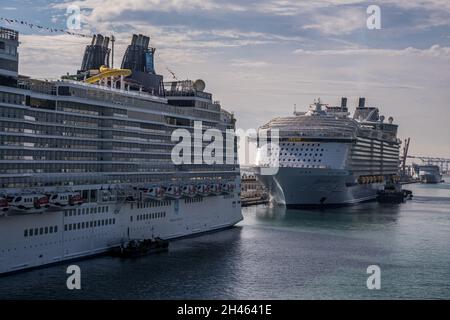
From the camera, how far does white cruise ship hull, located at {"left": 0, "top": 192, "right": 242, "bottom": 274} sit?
41219 millimetres

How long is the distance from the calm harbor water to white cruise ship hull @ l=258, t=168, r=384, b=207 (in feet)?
71.0

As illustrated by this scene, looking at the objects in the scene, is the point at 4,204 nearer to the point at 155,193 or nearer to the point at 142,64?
the point at 155,193

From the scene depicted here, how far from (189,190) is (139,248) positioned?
1090 cm

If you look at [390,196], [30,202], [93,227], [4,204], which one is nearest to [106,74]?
[93,227]

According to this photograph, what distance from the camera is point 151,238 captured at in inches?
2164

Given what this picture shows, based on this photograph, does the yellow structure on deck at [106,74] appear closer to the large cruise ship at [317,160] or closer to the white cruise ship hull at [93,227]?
the white cruise ship hull at [93,227]

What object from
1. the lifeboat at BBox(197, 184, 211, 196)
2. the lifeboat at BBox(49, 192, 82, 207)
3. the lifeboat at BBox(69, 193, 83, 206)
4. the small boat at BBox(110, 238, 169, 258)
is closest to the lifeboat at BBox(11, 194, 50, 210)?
the lifeboat at BBox(49, 192, 82, 207)

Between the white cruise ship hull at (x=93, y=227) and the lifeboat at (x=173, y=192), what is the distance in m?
0.74

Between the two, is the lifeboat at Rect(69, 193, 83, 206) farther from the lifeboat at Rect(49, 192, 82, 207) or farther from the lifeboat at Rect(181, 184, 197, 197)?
the lifeboat at Rect(181, 184, 197, 197)

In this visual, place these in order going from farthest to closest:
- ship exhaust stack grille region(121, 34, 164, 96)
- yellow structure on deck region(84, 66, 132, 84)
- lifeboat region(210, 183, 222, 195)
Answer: lifeboat region(210, 183, 222, 195), ship exhaust stack grille region(121, 34, 164, 96), yellow structure on deck region(84, 66, 132, 84)

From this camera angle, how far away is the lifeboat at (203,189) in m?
62.3

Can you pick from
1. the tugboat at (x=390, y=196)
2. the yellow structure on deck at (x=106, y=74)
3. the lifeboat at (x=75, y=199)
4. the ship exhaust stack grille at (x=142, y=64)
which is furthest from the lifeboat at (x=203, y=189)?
the tugboat at (x=390, y=196)

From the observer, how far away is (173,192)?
191 feet

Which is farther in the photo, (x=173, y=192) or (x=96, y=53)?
(x=96, y=53)
